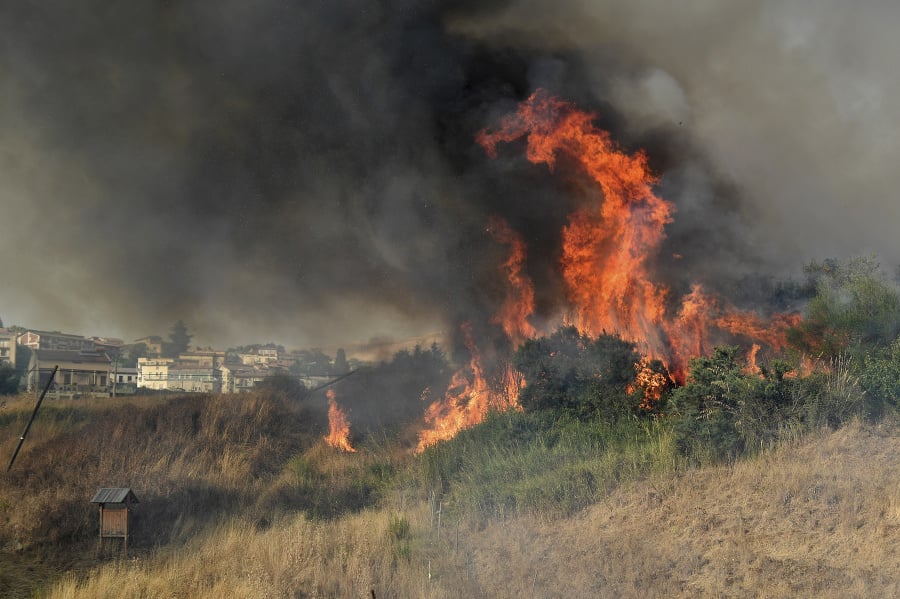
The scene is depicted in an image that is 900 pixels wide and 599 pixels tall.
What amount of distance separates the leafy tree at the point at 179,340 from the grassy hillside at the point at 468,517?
14446mm

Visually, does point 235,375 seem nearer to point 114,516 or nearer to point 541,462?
point 114,516

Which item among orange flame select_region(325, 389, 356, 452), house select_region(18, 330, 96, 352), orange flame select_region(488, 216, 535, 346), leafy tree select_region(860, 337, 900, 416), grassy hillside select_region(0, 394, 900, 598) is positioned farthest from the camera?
house select_region(18, 330, 96, 352)

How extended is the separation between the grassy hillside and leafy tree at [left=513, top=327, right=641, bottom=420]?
898 mm

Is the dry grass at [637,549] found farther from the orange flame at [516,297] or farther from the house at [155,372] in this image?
the house at [155,372]

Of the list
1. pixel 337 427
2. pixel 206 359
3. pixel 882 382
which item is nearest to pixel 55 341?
pixel 206 359

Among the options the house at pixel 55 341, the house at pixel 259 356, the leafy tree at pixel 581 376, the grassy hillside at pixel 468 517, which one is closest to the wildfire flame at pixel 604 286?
the leafy tree at pixel 581 376

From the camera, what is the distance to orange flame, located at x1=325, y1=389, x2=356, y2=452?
21562 millimetres

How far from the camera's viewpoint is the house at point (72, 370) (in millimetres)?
29375

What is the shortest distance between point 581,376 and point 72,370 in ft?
76.3

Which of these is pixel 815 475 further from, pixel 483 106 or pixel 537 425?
pixel 483 106

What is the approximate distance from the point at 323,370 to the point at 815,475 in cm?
2455

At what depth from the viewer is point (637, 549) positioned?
35.4ft

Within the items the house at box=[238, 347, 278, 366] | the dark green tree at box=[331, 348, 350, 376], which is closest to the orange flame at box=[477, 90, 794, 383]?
the dark green tree at box=[331, 348, 350, 376]

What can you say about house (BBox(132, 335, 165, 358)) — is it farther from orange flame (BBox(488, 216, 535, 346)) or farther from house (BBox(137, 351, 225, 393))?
orange flame (BBox(488, 216, 535, 346))
